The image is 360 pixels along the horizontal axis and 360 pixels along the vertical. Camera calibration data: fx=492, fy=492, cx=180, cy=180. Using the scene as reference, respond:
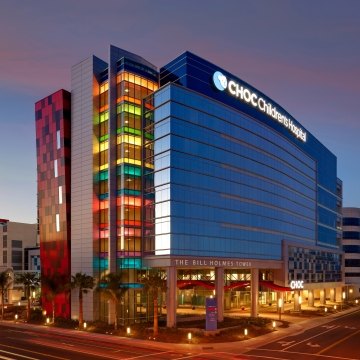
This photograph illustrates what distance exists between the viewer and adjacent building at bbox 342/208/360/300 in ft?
541

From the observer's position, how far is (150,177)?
78.1 meters

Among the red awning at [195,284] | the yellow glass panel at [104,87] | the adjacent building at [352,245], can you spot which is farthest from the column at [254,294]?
the adjacent building at [352,245]

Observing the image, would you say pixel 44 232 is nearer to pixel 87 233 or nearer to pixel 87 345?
pixel 87 233

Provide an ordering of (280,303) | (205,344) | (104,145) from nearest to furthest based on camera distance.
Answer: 1. (205,344)
2. (104,145)
3. (280,303)

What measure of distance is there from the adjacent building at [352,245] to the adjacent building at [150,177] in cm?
7698

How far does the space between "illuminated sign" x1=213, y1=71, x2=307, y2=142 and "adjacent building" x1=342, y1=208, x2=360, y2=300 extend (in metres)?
65.4

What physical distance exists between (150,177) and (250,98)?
28.4 m

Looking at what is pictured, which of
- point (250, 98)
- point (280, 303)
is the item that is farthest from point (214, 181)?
point (280, 303)

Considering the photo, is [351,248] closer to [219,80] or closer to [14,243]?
[219,80]

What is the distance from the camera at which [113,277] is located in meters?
68.2

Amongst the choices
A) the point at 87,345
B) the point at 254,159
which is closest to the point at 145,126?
Answer: the point at 254,159

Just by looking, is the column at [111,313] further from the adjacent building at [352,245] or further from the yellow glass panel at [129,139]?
the adjacent building at [352,245]

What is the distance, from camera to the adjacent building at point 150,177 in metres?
75.4

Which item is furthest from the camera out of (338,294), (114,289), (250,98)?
(338,294)
